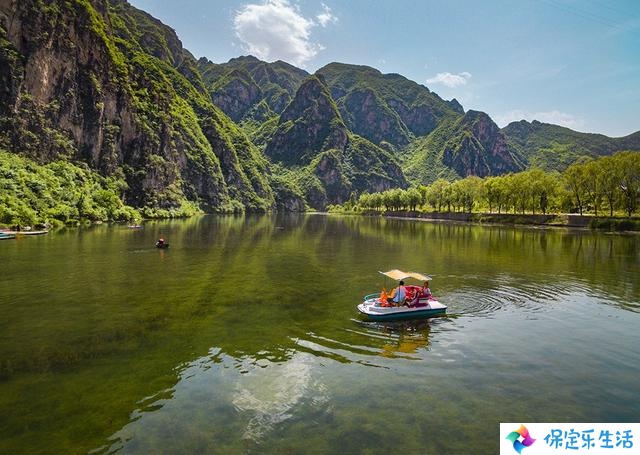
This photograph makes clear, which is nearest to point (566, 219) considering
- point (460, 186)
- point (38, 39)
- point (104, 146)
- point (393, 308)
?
Answer: point (460, 186)

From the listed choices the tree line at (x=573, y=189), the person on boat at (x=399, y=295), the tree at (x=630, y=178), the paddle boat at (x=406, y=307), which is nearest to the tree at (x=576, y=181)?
the tree line at (x=573, y=189)

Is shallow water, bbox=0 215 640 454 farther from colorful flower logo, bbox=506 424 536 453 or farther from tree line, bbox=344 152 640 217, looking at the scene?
tree line, bbox=344 152 640 217

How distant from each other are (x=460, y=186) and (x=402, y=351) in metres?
180

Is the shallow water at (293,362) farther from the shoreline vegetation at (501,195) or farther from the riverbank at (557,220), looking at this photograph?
the riverbank at (557,220)

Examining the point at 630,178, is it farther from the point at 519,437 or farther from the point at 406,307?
the point at 519,437

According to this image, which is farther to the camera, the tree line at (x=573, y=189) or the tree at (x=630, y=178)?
the tree line at (x=573, y=189)

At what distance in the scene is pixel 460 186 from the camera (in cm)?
19138

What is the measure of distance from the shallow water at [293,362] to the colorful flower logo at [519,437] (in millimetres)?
1904

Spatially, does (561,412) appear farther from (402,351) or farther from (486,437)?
(402,351)

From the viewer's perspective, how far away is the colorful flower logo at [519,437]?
490 inches

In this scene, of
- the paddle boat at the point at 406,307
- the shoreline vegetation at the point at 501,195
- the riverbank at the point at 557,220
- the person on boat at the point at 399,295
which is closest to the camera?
the paddle boat at the point at 406,307

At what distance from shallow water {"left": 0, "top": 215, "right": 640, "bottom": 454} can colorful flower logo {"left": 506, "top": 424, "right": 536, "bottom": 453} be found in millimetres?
1904

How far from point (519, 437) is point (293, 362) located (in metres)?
11.7

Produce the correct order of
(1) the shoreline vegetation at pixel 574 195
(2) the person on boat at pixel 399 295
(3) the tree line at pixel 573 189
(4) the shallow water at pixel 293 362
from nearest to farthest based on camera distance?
(4) the shallow water at pixel 293 362, (2) the person on boat at pixel 399 295, (1) the shoreline vegetation at pixel 574 195, (3) the tree line at pixel 573 189
